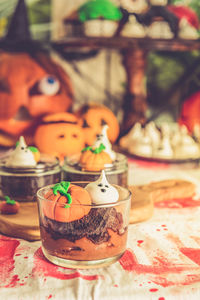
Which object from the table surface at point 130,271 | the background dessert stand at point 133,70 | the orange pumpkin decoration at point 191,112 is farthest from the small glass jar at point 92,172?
the orange pumpkin decoration at point 191,112

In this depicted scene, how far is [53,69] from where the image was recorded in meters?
1.38

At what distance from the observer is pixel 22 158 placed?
0.75 metres

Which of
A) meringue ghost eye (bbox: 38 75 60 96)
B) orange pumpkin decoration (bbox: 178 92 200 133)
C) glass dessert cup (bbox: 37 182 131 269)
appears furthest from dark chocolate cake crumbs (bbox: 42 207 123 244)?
orange pumpkin decoration (bbox: 178 92 200 133)

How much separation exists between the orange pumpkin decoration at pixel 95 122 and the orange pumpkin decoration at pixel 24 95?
0.34 feet

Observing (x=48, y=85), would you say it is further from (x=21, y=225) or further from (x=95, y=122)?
(x=21, y=225)

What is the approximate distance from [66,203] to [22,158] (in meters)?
0.27

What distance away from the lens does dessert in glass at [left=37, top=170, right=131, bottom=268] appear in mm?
507

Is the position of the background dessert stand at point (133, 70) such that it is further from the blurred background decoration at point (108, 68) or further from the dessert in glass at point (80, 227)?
the dessert in glass at point (80, 227)

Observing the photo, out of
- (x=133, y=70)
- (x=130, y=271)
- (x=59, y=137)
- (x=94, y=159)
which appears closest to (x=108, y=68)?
(x=133, y=70)

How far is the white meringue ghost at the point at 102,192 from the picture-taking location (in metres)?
0.54

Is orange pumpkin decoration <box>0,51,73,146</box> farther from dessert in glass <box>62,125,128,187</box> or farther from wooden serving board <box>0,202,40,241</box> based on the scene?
wooden serving board <box>0,202,40,241</box>

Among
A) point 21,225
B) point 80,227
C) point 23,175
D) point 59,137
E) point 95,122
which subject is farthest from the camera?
point 95,122

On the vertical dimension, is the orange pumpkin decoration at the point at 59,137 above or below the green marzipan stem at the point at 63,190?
below

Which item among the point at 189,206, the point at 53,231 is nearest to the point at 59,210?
the point at 53,231
